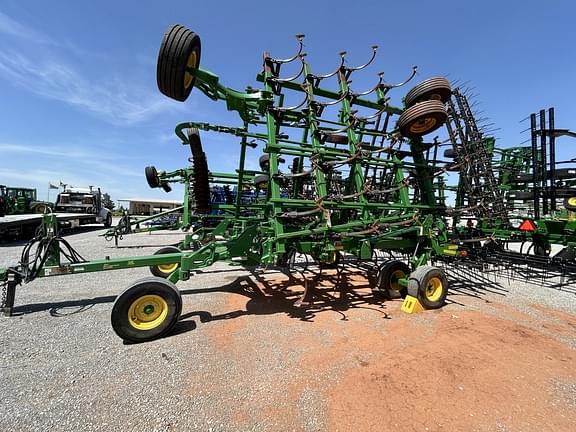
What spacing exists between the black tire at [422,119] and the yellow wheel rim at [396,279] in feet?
9.29

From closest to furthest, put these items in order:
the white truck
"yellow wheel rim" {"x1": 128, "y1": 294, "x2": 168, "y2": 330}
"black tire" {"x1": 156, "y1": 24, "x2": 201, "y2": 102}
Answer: "black tire" {"x1": 156, "y1": 24, "x2": 201, "y2": 102} < "yellow wheel rim" {"x1": 128, "y1": 294, "x2": 168, "y2": 330} < the white truck

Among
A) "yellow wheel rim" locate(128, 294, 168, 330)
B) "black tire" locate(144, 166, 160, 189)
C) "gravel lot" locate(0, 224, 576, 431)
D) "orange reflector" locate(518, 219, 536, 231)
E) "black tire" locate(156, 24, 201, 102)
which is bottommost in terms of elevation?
"gravel lot" locate(0, 224, 576, 431)

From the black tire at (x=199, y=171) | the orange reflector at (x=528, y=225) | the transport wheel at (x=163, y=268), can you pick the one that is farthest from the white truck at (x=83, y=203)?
the orange reflector at (x=528, y=225)

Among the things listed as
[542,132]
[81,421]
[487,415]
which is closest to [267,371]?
[81,421]

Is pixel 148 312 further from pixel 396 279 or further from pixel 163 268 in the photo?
pixel 396 279

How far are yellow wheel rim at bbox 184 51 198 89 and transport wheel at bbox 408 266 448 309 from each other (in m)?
4.95

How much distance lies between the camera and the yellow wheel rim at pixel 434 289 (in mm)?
5176

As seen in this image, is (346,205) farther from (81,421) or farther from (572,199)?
(572,199)

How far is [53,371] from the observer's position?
3.05 m

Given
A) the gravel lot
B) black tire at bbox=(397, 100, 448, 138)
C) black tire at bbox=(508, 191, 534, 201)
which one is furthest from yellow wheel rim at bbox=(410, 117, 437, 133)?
black tire at bbox=(508, 191, 534, 201)

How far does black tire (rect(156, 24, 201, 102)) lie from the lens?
3.56 m

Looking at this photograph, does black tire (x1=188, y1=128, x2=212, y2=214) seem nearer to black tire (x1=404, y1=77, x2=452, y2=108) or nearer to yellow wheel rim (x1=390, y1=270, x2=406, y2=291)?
yellow wheel rim (x1=390, y1=270, x2=406, y2=291)

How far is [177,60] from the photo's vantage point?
142 inches

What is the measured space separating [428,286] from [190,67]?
539 cm
